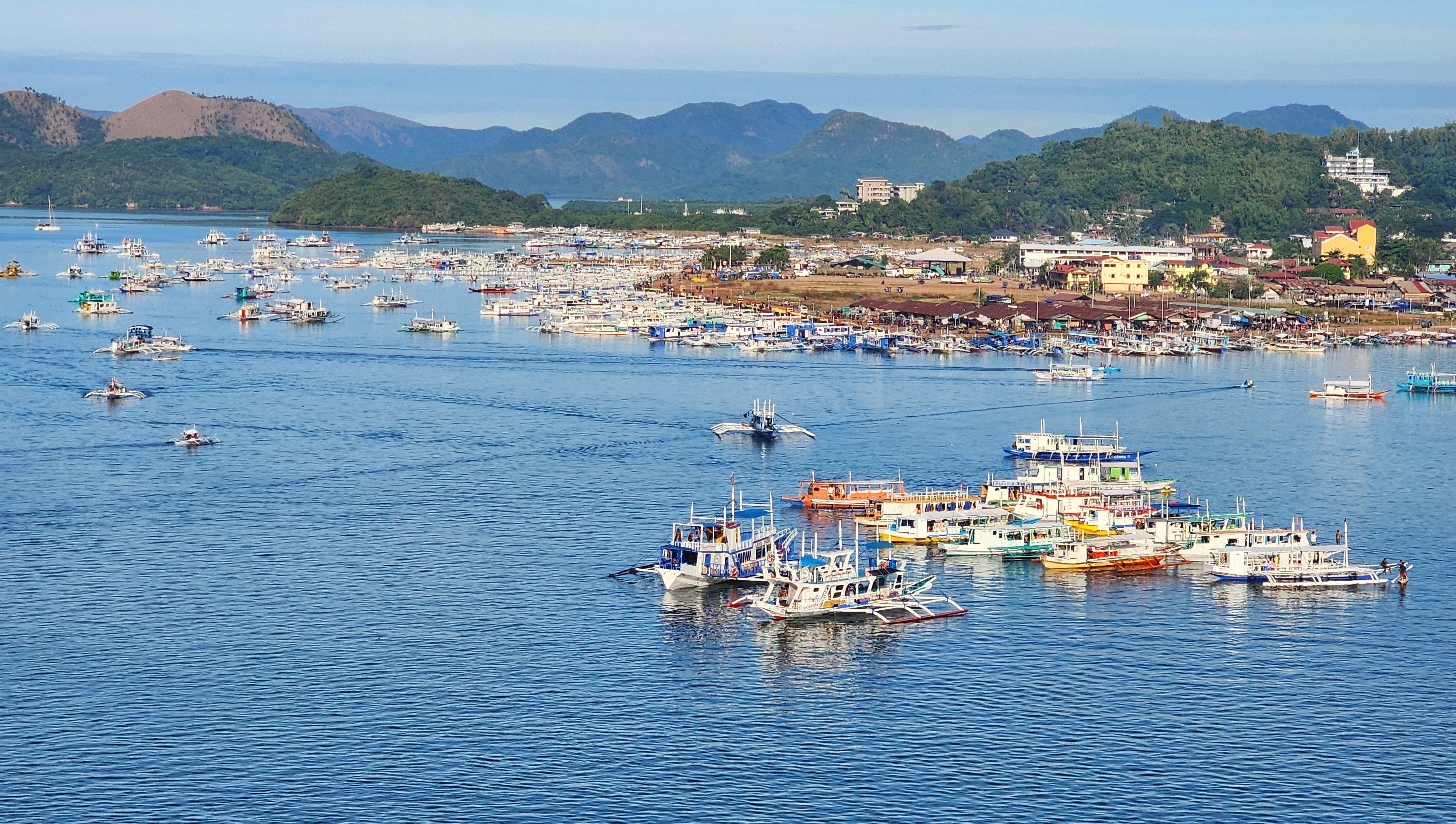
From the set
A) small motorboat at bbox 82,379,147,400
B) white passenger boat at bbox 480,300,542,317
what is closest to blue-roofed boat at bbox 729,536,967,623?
small motorboat at bbox 82,379,147,400

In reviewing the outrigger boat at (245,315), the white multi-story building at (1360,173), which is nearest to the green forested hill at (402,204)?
the white multi-story building at (1360,173)

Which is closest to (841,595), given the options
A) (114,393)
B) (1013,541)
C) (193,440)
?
(1013,541)

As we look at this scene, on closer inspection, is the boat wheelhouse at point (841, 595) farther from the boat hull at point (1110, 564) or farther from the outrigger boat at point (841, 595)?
the boat hull at point (1110, 564)

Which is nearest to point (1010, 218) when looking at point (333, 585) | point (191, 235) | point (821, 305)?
point (821, 305)

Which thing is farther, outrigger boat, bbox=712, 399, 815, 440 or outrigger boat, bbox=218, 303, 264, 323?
outrigger boat, bbox=218, 303, 264, 323

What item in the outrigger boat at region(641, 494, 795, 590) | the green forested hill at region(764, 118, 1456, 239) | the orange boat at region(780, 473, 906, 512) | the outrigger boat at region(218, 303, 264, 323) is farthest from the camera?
the green forested hill at region(764, 118, 1456, 239)

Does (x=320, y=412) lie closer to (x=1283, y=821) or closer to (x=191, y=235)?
(x=1283, y=821)

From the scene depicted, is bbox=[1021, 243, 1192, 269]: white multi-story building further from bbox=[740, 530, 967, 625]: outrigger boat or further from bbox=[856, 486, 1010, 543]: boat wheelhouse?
bbox=[740, 530, 967, 625]: outrigger boat
